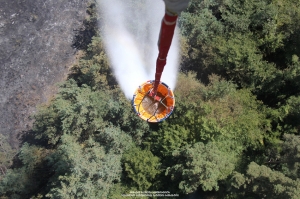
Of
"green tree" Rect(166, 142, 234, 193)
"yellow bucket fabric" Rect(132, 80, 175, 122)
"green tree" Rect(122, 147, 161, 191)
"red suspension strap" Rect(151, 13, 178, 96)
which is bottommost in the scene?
Result: "green tree" Rect(122, 147, 161, 191)

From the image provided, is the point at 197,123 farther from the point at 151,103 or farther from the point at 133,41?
the point at 133,41

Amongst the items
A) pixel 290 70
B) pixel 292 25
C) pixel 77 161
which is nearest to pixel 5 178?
pixel 77 161

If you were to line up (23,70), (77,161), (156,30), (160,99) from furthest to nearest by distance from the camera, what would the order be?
(23,70), (156,30), (77,161), (160,99)

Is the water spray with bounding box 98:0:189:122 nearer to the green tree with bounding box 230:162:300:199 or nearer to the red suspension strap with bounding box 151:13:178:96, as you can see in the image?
the green tree with bounding box 230:162:300:199

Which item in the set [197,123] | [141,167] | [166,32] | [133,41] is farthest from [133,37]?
[166,32]

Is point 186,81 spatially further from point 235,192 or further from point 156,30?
point 235,192

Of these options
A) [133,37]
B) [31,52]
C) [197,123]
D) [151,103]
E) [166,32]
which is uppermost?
[166,32]

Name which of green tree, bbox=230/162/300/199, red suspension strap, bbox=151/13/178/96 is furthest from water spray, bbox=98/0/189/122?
red suspension strap, bbox=151/13/178/96
